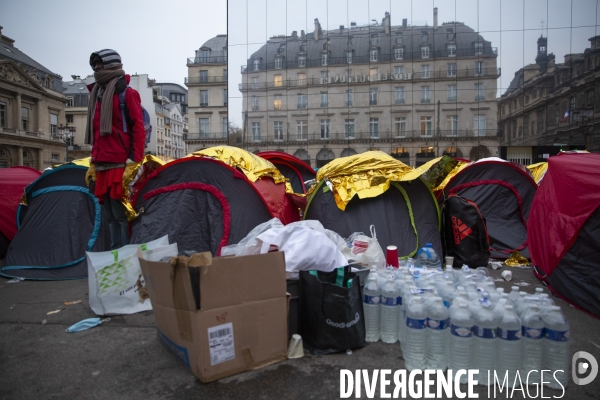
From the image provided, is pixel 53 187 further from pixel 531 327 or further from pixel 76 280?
pixel 531 327

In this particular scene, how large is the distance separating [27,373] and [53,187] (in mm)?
3235

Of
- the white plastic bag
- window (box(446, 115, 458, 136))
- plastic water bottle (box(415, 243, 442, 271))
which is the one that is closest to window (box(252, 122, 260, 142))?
window (box(446, 115, 458, 136))

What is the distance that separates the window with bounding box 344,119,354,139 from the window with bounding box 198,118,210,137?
1606 cm

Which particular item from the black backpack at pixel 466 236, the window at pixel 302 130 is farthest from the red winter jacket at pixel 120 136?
the window at pixel 302 130

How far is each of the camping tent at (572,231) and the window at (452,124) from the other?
26438 mm

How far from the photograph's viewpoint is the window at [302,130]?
29.5 m

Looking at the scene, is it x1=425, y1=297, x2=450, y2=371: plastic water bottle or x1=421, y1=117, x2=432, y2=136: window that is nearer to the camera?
x1=425, y1=297, x2=450, y2=371: plastic water bottle

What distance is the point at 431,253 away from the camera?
4113 mm

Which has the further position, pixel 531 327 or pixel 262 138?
pixel 262 138

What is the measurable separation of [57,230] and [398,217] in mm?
4220

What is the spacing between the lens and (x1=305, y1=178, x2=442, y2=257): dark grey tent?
4.54 meters

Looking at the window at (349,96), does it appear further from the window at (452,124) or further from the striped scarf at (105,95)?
the striped scarf at (105,95)

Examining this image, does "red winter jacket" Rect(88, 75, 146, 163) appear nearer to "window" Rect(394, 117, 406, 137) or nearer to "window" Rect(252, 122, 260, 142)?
"window" Rect(252, 122, 260, 142)

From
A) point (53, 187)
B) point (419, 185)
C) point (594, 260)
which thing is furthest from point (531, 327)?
point (53, 187)
